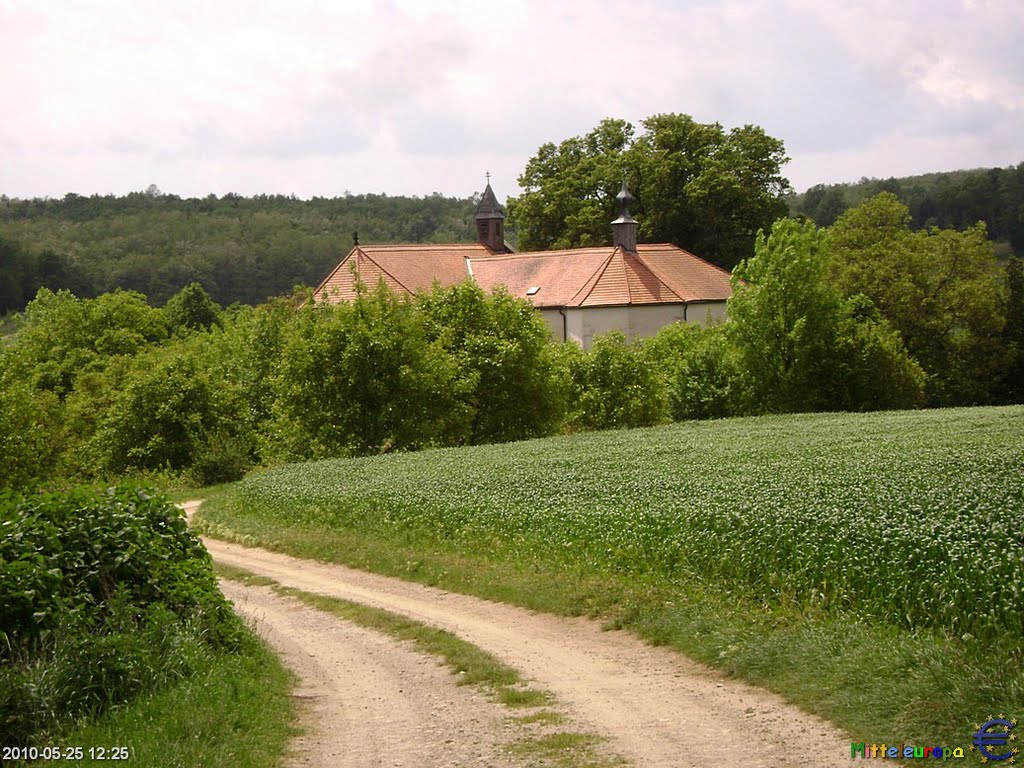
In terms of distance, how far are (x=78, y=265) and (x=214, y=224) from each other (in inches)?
1179

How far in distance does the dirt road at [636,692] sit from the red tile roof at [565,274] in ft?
136

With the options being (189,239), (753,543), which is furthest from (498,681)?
(189,239)

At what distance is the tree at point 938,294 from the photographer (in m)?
50.6

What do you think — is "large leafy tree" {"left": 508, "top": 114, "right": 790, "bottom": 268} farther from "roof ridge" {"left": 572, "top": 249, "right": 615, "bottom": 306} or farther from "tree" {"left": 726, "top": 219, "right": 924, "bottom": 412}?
"tree" {"left": 726, "top": 219, "right": 924, "bottom": 412}

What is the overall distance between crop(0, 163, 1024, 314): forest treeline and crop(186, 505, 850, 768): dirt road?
64198mm

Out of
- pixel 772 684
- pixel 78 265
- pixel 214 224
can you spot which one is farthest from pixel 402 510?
pixel 214 224

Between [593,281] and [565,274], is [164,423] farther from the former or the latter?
[565,274]

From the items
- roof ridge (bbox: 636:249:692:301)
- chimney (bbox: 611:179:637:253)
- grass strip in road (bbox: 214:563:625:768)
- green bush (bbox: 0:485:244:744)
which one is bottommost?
grass strip in road (bbox: 214:563:625:768)

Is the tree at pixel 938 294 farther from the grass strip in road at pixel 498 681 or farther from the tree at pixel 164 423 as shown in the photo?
the grass strip in road at pixel 498 681

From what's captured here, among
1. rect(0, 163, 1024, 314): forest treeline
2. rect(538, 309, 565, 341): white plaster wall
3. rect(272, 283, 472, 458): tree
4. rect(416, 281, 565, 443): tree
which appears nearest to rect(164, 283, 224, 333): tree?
rect(0, 163, 1024, 314): forest treeline

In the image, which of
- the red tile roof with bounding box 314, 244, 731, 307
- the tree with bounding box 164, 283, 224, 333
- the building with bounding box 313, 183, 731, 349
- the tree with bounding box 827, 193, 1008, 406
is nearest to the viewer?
the tree with bounding box 827, 193, 1008, 406

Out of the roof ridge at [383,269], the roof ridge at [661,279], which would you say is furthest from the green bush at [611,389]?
the roof ridge at [383,269]

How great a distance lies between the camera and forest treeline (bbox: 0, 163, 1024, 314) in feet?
349

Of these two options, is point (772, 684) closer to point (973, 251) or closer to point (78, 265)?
point (973, 251)
